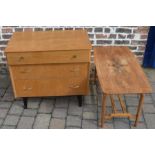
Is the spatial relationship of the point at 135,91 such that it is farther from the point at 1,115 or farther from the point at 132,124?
the point at 1,115

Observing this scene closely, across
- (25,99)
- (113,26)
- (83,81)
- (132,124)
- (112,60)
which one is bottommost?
(132,124)

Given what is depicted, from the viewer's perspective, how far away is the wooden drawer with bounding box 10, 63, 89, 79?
9.22 feet

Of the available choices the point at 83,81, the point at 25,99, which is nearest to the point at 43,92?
the point at 25,99

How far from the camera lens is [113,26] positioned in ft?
12.1

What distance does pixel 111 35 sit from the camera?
3.80 m

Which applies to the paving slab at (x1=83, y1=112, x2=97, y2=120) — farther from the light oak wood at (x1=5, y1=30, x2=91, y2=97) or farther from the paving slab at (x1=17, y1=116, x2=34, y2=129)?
the paving slab at (x1=17, y1=116, x2=34, y2=129)

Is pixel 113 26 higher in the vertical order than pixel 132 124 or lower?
higher

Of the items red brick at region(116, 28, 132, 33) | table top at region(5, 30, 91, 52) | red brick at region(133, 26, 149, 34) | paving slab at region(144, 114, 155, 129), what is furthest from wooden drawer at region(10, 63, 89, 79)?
red brick at region(133, 26, 149, 34)

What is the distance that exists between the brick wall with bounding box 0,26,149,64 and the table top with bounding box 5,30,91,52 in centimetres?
62

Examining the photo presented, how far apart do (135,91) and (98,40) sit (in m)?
1.60

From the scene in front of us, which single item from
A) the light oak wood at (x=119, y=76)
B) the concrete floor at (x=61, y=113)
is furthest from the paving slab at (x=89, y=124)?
the light oak wood at (x=119, y=76)

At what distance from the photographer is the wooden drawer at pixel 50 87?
2.94 metres

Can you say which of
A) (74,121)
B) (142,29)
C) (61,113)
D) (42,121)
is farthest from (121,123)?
(142,29)
